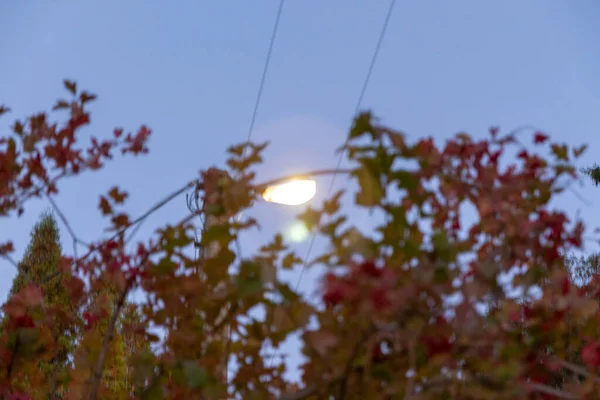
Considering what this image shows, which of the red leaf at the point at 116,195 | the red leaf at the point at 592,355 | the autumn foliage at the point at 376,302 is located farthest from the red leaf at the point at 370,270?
the red leaf at the point at 116,195

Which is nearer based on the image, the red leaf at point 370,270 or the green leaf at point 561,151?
the red leaf at point 370,270

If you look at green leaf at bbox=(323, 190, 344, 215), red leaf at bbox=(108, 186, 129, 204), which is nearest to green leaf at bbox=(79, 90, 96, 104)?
red leaf at bbox=(108, 186, 129, 204)

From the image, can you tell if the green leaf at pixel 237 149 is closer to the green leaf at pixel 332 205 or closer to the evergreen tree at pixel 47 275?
the green leaf at pixel 332 205

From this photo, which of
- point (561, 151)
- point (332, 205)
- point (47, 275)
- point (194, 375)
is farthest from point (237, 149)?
point (47, 275)

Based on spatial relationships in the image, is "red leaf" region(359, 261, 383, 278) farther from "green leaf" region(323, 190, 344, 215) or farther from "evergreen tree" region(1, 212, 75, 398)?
"evergreen tree" region(1, 212, 75, 398)

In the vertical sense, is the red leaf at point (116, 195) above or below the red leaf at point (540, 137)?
above

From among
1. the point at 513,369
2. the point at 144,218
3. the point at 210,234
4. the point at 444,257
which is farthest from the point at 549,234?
the point at 144,218

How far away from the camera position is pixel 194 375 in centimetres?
184

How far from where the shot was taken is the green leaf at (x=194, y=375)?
5.99ft

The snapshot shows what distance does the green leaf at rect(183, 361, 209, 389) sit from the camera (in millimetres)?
1827

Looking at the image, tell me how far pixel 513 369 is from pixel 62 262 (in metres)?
2.11

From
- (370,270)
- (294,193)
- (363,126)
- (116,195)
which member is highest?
(294,193)

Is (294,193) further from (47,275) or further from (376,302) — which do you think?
(376,302)

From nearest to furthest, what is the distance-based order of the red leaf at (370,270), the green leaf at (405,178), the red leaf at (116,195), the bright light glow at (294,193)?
the red leaf at (370,270), the green leaf at (405,178), the red leaf at (116,195), the bright light glow at (294,193)
